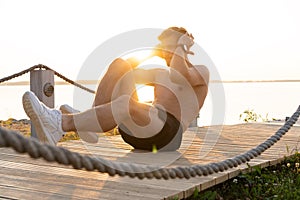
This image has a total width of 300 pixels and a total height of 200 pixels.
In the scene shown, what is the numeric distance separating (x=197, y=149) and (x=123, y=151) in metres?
0.72

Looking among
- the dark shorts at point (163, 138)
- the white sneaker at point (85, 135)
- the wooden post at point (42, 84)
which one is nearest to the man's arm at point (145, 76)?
the dark shorts at point (163, 138)

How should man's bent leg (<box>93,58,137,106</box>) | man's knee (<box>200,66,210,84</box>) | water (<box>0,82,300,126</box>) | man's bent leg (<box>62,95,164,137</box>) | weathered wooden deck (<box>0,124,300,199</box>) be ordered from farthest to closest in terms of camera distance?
water (<box>0,82,300,126</box>)
man's knee (<box>200,66,210,84</box>)
man's bent leg (<box>93,58,137,106</box>)
man's bent leg (<box>62,95,164,137</box>)
weathered wooden deck (<box>0,124,300,199</box>)

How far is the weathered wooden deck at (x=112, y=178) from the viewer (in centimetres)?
260

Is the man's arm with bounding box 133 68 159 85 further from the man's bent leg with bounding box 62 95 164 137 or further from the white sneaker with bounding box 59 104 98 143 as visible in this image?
the white sneaker with bounding box 59 104 98 143

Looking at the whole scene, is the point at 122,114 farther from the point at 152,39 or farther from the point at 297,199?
the point at 297,199

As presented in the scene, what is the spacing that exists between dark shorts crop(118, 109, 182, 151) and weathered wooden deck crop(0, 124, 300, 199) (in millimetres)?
92

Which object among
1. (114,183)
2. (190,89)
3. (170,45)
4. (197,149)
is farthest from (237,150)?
(114,183)

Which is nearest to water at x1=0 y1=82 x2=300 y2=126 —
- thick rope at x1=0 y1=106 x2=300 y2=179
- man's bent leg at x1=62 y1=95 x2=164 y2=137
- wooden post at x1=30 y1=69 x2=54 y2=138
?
wooden post at x1=30 y1=69 x2=54 y2=138

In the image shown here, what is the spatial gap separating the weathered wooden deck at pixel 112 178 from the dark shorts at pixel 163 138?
3.6 inches

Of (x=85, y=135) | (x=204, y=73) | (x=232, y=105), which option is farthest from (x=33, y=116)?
(x=232, y=105)

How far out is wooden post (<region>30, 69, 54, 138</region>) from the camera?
490cm

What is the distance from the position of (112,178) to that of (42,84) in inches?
88.6

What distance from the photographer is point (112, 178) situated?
2953 millimetres

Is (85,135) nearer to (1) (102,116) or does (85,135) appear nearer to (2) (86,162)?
(1) (102,116)
